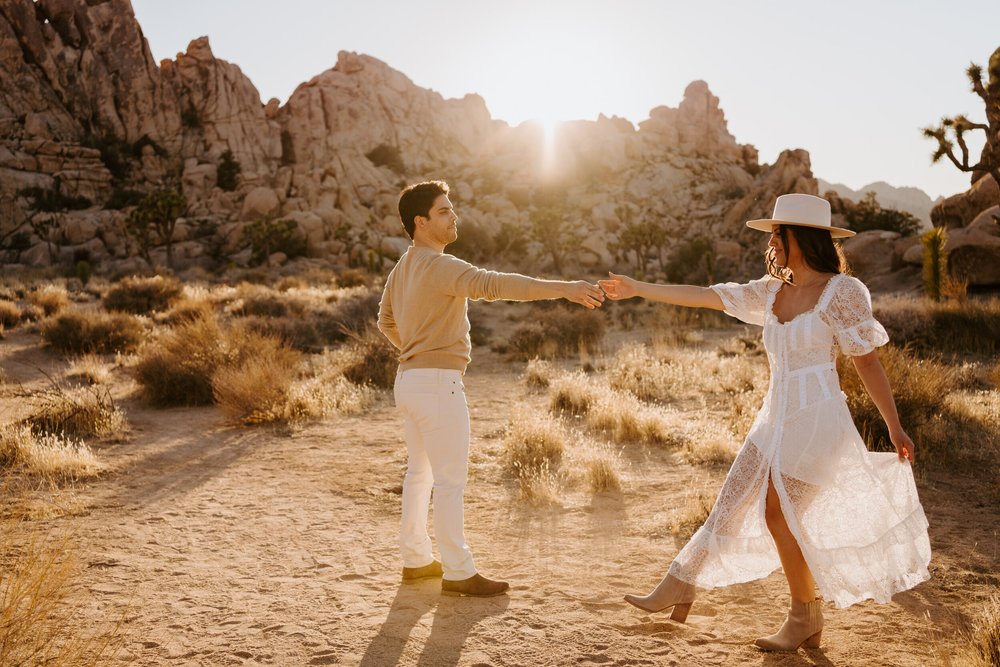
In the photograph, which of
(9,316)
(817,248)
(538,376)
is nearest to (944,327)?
(538,376)

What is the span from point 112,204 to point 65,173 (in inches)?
171

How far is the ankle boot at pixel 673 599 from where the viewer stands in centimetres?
349

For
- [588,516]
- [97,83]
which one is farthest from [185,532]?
[97,83]

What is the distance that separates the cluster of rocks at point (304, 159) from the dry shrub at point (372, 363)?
3197cm

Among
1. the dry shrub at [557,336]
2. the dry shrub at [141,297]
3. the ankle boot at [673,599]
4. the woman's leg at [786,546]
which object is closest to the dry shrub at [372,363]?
the dry shrub at [557,336]

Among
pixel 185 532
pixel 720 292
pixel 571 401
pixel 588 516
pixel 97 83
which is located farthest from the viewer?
pixel 97 83

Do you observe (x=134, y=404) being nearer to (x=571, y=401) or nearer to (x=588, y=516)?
(x=571, y=401)

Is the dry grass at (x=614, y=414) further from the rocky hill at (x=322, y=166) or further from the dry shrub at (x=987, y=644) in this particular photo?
the rocky hill at (x=322, y=166)

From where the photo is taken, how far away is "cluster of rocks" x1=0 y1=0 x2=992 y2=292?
167 ft

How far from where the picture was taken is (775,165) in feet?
171

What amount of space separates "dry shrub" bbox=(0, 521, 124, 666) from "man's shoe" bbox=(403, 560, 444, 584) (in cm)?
154

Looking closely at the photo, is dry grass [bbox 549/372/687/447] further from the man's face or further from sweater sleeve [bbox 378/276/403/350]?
the man's face

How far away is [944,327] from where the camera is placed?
1351cm

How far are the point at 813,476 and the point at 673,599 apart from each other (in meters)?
0.92
